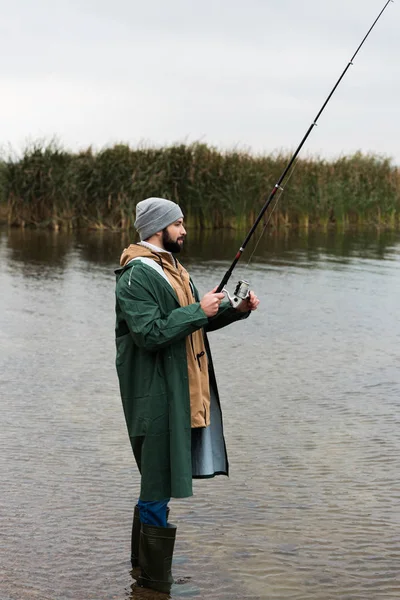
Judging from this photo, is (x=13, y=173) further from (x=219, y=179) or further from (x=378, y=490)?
(x=378, y=490)

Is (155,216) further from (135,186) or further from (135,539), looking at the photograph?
(135,186)

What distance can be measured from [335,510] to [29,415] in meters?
2.79

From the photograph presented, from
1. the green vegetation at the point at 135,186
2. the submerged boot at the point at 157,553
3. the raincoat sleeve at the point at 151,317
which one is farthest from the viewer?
the green vegetation at the point at 135,186

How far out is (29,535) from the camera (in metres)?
5.07

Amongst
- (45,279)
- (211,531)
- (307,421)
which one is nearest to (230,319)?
(211,531)

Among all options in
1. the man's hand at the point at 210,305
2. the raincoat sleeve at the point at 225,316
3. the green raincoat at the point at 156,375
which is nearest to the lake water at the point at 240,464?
the green raincoat at the point at 156,375

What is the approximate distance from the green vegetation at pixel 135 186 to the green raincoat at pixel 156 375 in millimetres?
24881

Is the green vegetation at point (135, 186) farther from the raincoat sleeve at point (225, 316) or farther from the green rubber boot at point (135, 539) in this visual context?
the green rubber boot at point (135, 539)

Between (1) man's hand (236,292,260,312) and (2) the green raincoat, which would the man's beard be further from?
(1) man's hand (236,292,260,312)

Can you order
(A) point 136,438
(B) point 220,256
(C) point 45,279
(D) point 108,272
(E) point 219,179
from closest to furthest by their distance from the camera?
1. (A) point 136,438
2. (C) point 45,279
3. (D) point 108,272
4. (B) point 220,256
5. (E) point 219,179

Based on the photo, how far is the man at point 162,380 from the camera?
436 centimetres

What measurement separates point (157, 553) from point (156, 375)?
0.75 m

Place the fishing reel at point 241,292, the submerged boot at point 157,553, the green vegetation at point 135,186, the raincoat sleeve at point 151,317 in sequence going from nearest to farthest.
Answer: the raincoat sleeve at point 151,317, the submerged boot at point 157,553, the fishing reel at point 241,292, the green vegetation at point 135,186

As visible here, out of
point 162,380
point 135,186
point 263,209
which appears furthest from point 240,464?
point 135,186
